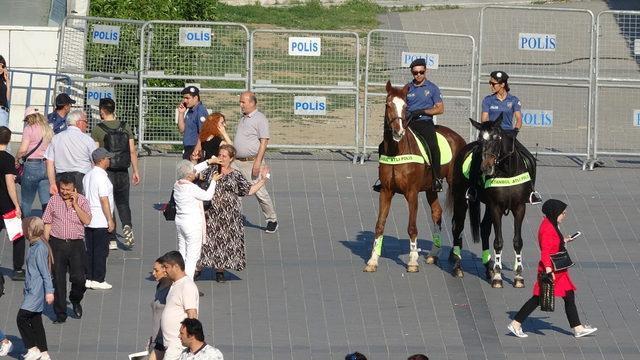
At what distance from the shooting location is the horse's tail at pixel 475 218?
60.5 ft

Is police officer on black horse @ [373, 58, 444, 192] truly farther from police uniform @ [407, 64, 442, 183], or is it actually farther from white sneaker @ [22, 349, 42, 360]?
white sneaker @ [22, 349, 42, 360]

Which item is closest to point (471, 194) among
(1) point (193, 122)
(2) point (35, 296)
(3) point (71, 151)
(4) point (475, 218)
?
(4) point (475, 218)

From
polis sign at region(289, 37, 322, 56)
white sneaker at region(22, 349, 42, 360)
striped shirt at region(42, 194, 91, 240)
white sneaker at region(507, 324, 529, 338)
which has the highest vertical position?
polis sign at region(289, 37, 322, 56)

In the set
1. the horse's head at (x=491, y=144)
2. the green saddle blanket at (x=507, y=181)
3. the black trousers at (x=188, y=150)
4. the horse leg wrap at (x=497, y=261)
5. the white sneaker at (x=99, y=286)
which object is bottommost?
the white sneaker at (x=99, y=286)

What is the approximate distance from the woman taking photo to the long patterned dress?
2606mm

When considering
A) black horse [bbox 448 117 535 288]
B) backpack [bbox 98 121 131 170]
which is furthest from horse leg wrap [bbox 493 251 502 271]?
backpack [bbox 98 121 131 170]

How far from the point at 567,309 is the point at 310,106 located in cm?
805

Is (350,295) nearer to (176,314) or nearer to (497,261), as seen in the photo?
(497,261)

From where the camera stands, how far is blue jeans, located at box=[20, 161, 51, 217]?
18922mm

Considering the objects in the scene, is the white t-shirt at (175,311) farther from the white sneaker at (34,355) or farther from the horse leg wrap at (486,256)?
the horse leg wrap at (486,256)

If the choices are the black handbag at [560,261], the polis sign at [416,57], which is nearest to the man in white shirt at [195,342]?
the black handbag at [560,261]

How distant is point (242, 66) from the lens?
77.9 feet

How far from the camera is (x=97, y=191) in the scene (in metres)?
17.3

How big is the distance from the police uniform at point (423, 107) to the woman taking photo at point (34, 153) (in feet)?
14.5
